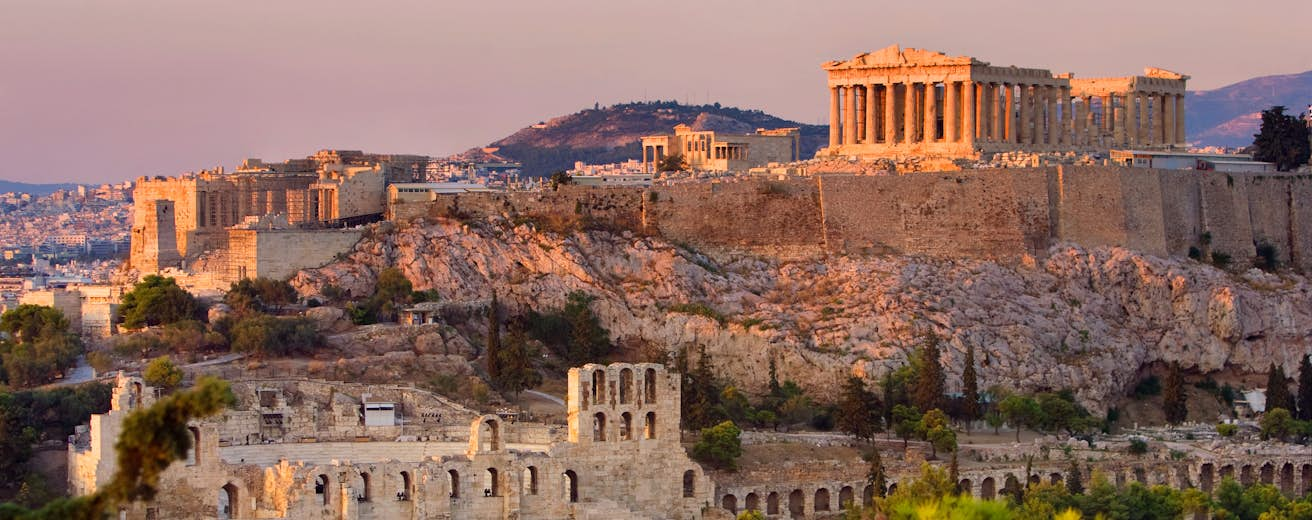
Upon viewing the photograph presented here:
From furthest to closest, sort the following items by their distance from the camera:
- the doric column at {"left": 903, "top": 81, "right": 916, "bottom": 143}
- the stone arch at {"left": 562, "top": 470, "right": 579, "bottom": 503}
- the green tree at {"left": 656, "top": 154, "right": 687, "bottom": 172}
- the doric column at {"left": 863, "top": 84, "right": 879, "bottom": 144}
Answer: the green tree at {"left": 656, "top": 154, "right": 687, "bottom": 172} < the doric column at {"left": 863, "top": 84, "right": 879, "bottom": 144} < the doric column at {"left": 903, "top": 81, "right": 916, "bottom": 143} < the stone arch at {"left": 562, "top": 470, "right": 579, "bottom": 503}

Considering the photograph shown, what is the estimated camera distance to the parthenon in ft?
301

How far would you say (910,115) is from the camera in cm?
9262

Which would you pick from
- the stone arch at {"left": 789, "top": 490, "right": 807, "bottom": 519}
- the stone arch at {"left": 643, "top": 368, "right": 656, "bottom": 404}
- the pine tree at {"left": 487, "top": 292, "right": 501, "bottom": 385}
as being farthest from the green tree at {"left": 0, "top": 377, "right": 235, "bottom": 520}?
the pine tree at {"left": 487, "top": 292, "right": 501, "bottom": 385}

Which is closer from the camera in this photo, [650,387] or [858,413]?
[650,387]

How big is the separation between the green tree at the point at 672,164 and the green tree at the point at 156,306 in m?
28.0

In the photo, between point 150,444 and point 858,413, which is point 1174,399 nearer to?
point 858,413

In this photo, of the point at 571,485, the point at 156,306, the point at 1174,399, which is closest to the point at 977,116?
the point at 1174,399

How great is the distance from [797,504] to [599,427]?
7.87m

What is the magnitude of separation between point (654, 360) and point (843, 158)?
71.9 feet

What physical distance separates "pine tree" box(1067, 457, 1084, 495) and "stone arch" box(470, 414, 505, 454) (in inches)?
660

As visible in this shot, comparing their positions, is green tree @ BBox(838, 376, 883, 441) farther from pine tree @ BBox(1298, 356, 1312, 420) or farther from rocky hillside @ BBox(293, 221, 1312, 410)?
pine tree @ BBox(1298, 356, 1312, 420)

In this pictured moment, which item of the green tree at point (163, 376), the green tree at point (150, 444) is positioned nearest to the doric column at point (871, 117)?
the green tree at point (163, 376)

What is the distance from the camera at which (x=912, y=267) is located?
82375 mm

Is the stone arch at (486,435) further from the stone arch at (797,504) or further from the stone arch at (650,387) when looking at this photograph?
the stone arch at (797,504)
